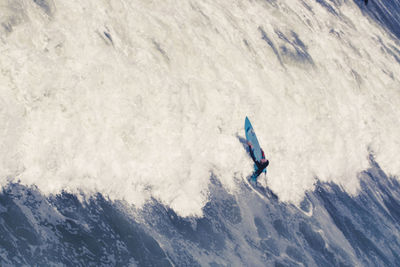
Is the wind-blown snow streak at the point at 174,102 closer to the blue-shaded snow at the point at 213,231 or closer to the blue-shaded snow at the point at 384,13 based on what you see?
the blue-shaded snow at the point at 213,231

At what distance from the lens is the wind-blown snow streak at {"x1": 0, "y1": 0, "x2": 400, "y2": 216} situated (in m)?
10.1

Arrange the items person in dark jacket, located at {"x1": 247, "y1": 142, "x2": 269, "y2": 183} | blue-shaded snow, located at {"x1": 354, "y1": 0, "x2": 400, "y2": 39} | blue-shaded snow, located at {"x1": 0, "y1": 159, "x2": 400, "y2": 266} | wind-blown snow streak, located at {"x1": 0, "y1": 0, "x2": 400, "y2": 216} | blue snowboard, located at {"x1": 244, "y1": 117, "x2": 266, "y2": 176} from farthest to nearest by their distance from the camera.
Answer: blue-shaded snow, located at {"x1": 354, "y1": 0, "x2": 400, "y2": 39} < blue snowboard, located at {"x1": 244, "y1": 117, "x2": 266, "y2": 176} < person in dark jacket, located at {"x1": 247, "y1": 142, "x2": 269, "y2": 183} < wind-blown snow streak, located at {"x1": 0, "y1": 0, "x2": 400, "y2": 216} < blue-shaded snow, located at {"x1": 0, "y1": 159, "x2": 400, "y2": 266}

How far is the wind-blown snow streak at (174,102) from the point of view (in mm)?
10094

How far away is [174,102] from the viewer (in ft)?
41.0

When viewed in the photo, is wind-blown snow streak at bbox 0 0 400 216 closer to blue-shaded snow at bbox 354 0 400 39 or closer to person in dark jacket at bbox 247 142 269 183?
person in dark jacket at bbox 247 142 269 183

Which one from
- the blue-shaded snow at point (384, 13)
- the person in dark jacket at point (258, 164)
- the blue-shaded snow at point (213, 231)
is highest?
the blue-shaded snow at point (384, 13)

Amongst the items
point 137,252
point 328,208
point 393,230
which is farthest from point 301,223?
point 137,252

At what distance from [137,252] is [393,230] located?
10.0m

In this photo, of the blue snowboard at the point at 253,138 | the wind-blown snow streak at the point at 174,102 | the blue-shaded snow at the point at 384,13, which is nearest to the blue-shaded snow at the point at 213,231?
the wind-blown snow streak at the point at 174,102

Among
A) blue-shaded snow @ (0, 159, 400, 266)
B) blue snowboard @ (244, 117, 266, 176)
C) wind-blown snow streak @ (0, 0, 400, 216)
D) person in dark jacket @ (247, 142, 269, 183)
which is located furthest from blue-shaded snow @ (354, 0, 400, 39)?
person in dark jacket @ (247, 142, 269, 183)

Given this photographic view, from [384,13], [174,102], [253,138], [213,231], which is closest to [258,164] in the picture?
[253,138]

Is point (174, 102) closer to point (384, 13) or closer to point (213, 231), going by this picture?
point (213, 231)

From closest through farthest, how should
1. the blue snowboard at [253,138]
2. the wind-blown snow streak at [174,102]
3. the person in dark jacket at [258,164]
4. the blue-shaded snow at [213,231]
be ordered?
the blue-shaded snow at [213,231] < the wind-blown snow streak at [174,102] < the person in dark jacket at [258,164] < the blue snowboard at [253,138]

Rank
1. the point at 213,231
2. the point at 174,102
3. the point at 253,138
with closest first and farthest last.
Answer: the point at 213,231, the point at 174,102, the point at 253,138
